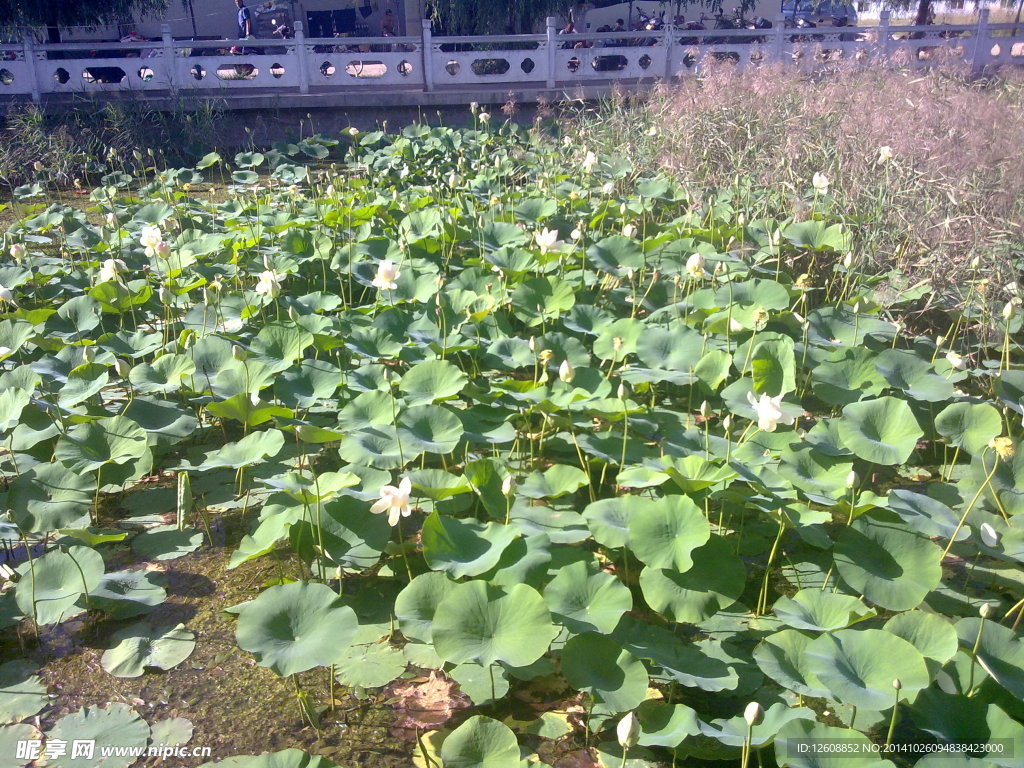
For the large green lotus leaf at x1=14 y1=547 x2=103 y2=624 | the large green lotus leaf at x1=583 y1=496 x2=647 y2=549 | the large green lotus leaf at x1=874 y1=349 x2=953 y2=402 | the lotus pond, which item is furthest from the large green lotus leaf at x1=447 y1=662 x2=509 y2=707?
the large green lotus leaf at x1=874 y1=349 x2=953 y2=402

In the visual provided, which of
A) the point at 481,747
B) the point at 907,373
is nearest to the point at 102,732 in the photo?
the point at 481,747

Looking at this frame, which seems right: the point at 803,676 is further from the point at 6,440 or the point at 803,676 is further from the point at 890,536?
the point at 6,440

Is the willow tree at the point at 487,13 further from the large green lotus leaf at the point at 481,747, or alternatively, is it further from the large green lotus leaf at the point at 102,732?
the large green lotus leaf at the point at 481,747

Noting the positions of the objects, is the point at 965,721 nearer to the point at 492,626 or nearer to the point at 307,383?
the point at 492,626

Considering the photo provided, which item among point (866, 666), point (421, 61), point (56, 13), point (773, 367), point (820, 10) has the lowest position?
point (866, 666)

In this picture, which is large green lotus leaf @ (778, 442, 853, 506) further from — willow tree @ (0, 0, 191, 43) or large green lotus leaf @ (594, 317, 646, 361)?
willow tree @ (0, 0, 191, 43)

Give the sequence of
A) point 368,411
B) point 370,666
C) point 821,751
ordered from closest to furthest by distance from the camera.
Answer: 1. point 821,751
2. point 370,666
3. point 368,411

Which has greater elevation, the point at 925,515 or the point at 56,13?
the point at 56,13

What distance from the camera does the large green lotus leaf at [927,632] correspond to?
141cm

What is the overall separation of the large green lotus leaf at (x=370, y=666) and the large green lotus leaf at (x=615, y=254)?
1.93 m

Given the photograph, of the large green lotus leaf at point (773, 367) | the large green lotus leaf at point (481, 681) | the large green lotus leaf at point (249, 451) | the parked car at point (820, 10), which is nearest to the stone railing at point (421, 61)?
the large green lotus leaf at point (773, 367)

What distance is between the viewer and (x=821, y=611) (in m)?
1.54

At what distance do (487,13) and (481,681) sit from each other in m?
11.5

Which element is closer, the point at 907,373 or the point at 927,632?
the point at 927,632
